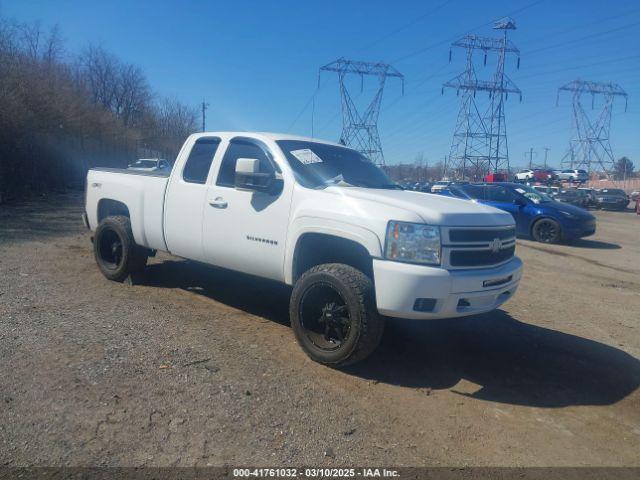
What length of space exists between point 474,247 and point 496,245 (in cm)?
35

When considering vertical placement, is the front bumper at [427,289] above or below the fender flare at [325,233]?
below

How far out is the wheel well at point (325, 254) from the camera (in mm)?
4160

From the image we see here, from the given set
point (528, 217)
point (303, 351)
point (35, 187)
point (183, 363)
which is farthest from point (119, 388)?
point (35, 187)

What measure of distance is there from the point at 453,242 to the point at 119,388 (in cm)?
268

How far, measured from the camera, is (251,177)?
4.43 meters

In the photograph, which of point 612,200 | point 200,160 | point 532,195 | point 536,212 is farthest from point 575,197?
point 200,160

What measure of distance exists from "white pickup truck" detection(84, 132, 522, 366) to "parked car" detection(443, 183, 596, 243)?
936 centimetres

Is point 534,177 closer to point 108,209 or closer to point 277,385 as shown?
point 108,209

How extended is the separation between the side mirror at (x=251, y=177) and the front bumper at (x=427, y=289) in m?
1.38

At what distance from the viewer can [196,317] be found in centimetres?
513

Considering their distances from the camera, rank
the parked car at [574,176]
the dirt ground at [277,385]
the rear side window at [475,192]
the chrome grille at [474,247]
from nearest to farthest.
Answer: the dirt ground at [277,385], the chrome grille at [474,247], the rear side window at [475,192], the parked car at [574,176]

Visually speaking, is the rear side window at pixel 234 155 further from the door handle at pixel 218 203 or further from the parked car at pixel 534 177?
the parked car at pixel 534 177

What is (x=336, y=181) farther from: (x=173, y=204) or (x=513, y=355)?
(x=513, y=355)

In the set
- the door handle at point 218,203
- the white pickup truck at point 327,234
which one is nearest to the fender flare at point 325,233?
the white pickup truck at point 327,234
